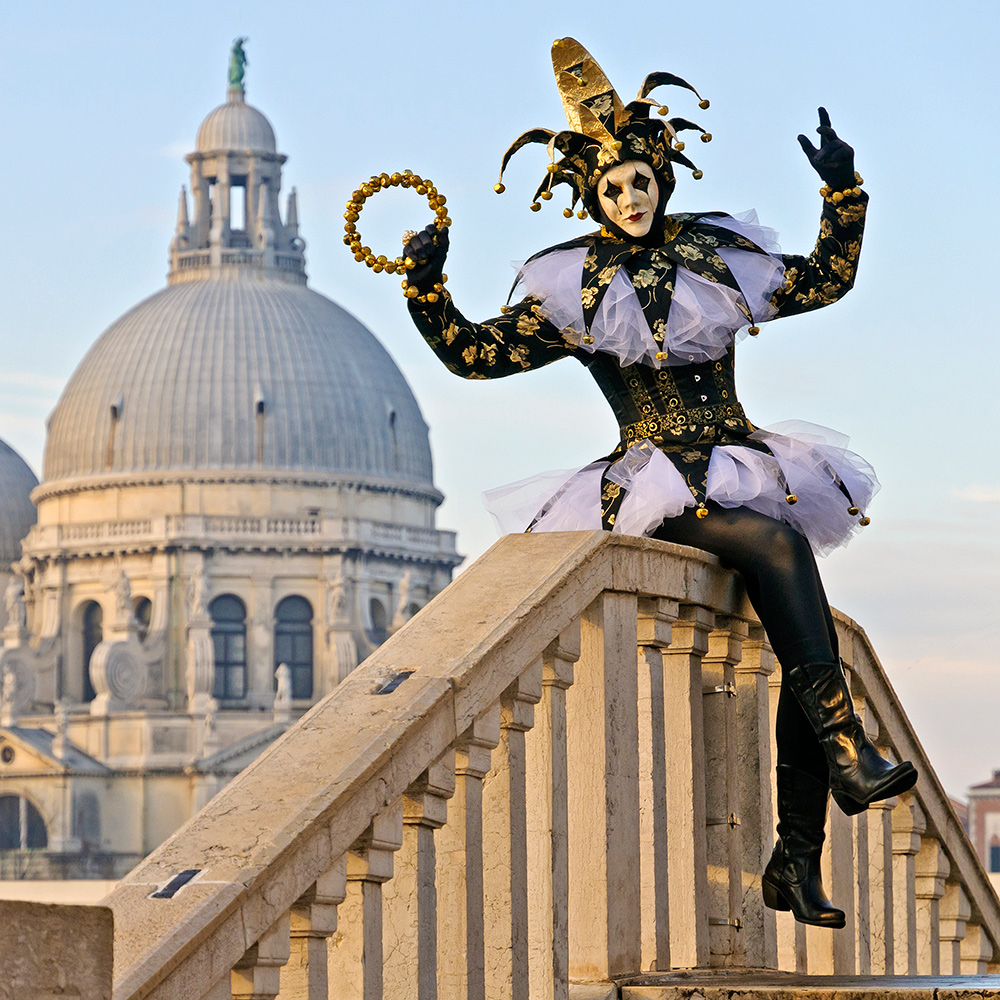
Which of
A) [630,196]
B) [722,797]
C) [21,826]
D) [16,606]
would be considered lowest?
[722,797]

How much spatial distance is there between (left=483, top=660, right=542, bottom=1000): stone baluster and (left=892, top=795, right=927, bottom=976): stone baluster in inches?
82.2

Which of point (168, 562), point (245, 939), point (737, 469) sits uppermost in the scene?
point (168, 562)

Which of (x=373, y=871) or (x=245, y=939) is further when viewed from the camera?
(x=373, y=871)

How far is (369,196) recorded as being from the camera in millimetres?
4164

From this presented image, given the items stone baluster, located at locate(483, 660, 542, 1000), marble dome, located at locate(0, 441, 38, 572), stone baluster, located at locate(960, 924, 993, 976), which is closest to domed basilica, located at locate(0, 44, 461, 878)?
marble dome, located at locate(0, 441, 38, 572)

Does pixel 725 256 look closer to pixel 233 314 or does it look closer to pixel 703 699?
pixel 703 699

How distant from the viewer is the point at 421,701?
3.70m

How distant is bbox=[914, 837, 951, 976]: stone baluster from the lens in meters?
6.08

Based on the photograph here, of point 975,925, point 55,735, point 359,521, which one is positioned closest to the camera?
point 975,925

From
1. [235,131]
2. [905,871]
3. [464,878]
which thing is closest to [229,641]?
[235,131]

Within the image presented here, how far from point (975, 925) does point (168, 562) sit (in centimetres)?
6319

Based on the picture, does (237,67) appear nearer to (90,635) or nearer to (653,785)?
(90,635)

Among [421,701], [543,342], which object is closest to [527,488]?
[543,342]

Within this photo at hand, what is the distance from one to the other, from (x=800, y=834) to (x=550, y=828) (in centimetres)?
69
